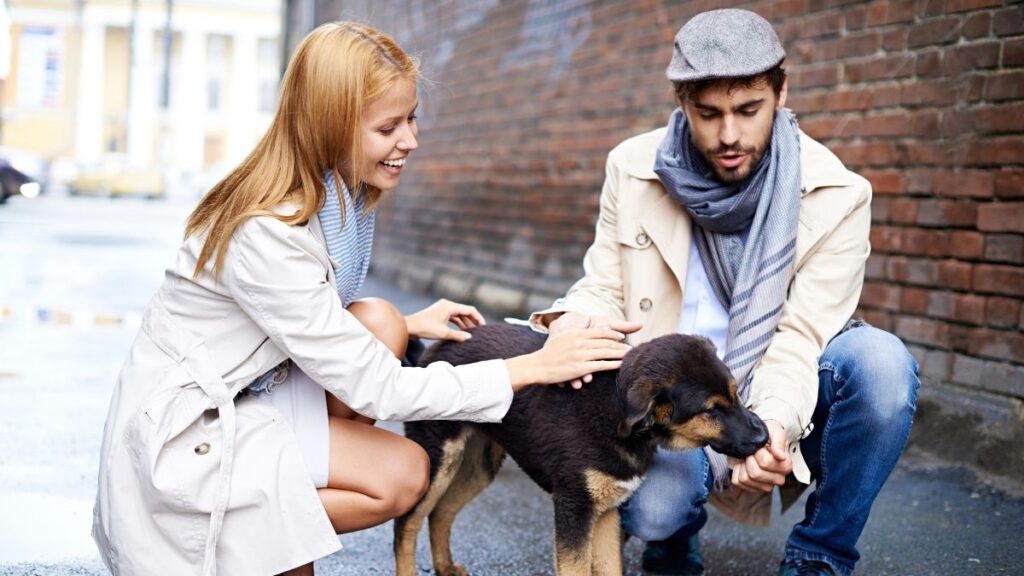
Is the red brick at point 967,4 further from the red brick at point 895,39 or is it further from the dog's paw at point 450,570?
the dog's paw at point 450,570

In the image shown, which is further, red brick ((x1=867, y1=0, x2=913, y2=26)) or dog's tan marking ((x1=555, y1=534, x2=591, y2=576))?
red brick ((x1=867, y1=0, x2=913, y2=26))

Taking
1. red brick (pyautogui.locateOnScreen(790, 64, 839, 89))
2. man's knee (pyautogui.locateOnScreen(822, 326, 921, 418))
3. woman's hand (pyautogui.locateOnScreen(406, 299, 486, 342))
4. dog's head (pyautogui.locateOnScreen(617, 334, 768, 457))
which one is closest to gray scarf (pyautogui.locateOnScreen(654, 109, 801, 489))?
man's knee (pyautogui.locateOnScreen(822, 326, 921, 418))

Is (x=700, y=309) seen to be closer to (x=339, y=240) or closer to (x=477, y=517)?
(x=339, y=240)

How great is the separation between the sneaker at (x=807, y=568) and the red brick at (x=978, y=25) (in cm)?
285

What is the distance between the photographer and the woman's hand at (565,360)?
3.29m

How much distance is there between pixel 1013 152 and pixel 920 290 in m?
0.87

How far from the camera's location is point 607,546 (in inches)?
147

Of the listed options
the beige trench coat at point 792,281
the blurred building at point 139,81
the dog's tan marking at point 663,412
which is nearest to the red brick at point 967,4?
the beige trench coat at point 792,281

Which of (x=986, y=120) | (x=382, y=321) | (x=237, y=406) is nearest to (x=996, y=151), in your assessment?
(x=986, y=120)

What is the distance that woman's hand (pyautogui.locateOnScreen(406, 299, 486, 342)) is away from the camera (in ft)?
12.5

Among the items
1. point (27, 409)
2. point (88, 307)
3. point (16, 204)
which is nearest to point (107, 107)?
point (16, 204)

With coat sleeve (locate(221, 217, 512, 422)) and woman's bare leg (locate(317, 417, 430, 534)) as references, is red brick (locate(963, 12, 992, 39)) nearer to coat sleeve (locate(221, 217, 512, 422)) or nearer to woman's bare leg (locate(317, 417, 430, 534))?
coat sleeve (locate(221, 217, 512, 422))

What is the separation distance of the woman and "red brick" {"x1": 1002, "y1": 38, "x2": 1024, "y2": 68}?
277cm

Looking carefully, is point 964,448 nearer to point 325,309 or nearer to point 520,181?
point 325,309
